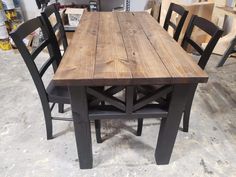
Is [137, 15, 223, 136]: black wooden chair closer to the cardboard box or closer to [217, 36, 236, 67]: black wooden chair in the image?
[217, 36, 236, 67]: black wooden chair

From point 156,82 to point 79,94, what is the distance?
1.32ft

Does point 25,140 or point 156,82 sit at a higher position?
point 156,82

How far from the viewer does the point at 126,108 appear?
1160mm

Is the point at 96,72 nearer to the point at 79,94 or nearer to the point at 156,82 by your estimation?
the point at 79,94

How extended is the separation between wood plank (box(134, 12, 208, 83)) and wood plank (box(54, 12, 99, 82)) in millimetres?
399

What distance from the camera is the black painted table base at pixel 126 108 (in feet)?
3.57

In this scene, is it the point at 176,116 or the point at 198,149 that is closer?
the point at 176,116

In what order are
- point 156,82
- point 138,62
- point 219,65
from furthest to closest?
point 219,65, point 138,62, point 156,82

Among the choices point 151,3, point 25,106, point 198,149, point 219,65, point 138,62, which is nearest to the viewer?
point 138,62

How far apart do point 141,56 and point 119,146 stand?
79 centimetres

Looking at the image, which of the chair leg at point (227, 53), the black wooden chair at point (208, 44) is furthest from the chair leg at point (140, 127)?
the chair leg at point (227, 53)

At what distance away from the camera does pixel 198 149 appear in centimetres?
159

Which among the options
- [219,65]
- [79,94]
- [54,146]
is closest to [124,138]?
[54,146]

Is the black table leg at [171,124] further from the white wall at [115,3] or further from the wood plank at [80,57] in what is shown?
the white wall at [115,3]
